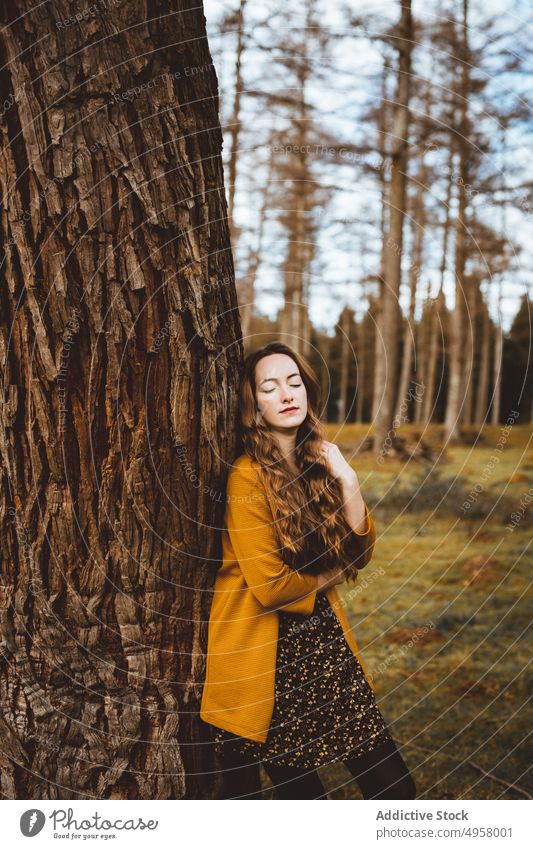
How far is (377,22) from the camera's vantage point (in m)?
6.02

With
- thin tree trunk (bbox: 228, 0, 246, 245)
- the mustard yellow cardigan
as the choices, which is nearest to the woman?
the mustard yellow cardigan

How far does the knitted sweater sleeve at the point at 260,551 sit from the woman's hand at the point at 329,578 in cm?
5

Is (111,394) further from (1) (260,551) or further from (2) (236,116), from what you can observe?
(2) (236,116)

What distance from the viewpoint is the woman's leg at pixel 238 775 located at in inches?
86.0

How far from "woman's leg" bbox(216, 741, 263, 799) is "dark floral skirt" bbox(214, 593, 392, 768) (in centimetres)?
3

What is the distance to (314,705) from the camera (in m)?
2.16

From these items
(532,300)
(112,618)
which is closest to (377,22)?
(112,618)

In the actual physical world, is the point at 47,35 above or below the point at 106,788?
above

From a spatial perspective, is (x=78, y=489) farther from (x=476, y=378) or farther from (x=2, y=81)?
(x=476, y=378)

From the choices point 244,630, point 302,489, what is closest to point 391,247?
point 302,489

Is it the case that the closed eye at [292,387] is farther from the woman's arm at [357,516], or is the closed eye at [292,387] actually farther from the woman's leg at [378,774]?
the woman's leg at [378,774]

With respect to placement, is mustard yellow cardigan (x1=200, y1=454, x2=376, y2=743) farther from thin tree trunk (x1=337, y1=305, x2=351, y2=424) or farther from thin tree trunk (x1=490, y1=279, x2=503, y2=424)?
thin tree trunk (x1=490, y1=279, x2=503, y2=424)

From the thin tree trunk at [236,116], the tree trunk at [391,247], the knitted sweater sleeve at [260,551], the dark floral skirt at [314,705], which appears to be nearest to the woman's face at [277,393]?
the knitted sweater sleeve at [260,551]

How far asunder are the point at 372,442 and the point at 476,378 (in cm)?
1665
